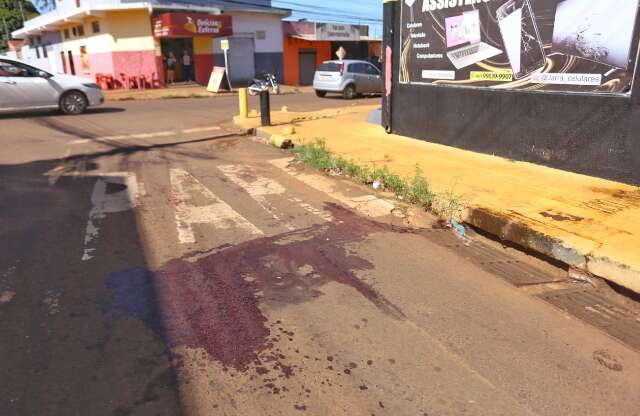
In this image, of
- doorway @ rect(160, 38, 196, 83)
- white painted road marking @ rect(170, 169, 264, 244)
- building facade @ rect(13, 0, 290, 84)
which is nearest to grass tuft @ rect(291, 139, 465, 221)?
white painted road marking @ rect(170, 169, 264, 244)

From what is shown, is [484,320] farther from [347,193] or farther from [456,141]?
[456,141]

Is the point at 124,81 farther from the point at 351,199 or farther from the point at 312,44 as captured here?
the point at 351,199

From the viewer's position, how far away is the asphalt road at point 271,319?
2.81 m

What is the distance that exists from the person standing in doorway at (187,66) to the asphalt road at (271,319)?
2281cm

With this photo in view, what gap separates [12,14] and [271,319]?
6786 cm

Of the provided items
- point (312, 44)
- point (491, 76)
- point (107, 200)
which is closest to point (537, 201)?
point (491, 76)

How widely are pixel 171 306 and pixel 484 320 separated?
7.52ft

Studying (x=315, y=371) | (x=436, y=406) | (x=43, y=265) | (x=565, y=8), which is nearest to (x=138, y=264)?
(x=43, y=265)

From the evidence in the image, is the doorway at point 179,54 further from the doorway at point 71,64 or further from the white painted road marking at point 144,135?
the white painted road marking at point 144,135

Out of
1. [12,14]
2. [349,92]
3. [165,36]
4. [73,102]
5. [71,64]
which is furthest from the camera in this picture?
[12,14]

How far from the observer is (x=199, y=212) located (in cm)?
599

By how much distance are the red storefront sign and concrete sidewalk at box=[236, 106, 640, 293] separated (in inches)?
714

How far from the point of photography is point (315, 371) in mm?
3033

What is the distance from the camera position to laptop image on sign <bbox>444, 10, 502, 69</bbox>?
329 inches
